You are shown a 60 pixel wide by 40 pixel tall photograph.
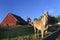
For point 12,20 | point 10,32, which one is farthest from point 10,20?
point 10,32

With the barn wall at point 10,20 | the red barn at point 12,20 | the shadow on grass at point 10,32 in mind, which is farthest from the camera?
the barn wall at point 10,20

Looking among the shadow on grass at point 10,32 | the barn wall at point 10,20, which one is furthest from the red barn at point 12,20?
the shadow on grass at point 10,32

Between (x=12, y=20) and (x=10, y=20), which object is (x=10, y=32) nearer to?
(x=12, y=20)

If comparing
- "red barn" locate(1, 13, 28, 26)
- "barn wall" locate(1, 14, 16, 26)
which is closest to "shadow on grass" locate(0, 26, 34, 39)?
"red barn" locate(1, 13, 28, 26)

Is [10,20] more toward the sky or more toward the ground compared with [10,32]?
more toward the sky

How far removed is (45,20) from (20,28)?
3.51m

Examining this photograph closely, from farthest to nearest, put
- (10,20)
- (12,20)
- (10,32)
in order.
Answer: (10,20) → (12,20) → (10,32)

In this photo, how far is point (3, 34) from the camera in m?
18.6

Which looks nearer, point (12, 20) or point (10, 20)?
point (12, 20)

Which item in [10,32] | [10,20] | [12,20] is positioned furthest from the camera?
[10,20]

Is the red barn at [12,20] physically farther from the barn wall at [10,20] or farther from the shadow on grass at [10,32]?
the shadow on grass at [10,32]

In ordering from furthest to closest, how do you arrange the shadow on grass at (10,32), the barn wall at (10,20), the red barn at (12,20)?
the barn wall at (10,20) < the red barn at (12,20) < the shadow on grass at (10,32)

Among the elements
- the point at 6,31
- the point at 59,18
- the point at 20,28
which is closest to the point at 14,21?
the point at 59,18

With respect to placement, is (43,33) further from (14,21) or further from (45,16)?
(14,21)
